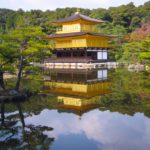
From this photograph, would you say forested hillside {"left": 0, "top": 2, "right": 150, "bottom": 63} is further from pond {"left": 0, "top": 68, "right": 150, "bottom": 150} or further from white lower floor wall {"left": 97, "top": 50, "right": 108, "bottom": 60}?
pond {"left": 0, "top": 68, "right": 150, "bottom": 150}

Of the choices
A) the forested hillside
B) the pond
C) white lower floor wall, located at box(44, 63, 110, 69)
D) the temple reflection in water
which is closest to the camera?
the pond

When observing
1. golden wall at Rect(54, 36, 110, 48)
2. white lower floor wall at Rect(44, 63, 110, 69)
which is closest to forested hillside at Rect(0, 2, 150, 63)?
golden wall at Rect(54, 36, 110, 48)

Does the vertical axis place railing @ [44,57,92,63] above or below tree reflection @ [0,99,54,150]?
above

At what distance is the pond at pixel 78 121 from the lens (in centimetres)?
883

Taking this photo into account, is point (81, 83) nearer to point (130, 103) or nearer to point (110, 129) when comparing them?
point (130, 103)

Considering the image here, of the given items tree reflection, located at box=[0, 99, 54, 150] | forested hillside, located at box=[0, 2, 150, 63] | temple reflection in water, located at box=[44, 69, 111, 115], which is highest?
forested hillside, located at box=[0, 2, 150, 63]

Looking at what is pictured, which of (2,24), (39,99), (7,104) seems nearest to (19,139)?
(7,104)

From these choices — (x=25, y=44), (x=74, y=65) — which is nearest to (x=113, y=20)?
(x=74, y=65)

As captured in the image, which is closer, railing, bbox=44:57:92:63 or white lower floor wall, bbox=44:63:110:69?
white lower floor wall, bbox=44:63:110:69

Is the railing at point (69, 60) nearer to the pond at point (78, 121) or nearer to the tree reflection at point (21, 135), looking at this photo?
the pond at point (78, 121)

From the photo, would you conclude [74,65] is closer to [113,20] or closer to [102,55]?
[102,55]

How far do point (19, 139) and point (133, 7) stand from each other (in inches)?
2315

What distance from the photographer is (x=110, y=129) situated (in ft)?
33.8

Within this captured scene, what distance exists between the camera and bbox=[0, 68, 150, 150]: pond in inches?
348
